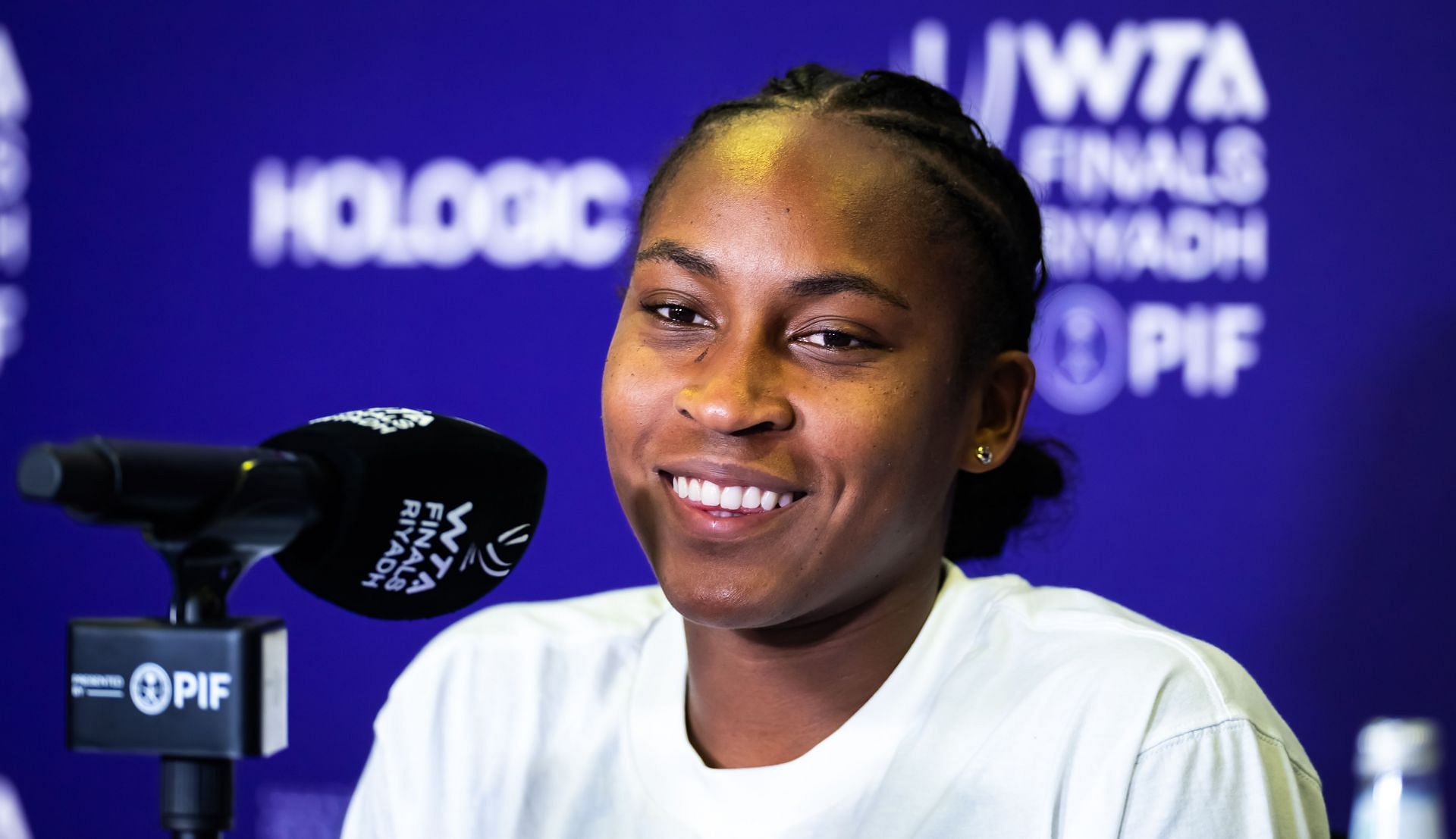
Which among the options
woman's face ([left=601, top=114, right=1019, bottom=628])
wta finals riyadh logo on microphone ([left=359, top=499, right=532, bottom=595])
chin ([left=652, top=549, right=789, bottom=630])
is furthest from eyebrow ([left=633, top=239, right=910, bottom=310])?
wta finals riyadh logo on microphone ([left=359, top=499, right=532, bottom=595])

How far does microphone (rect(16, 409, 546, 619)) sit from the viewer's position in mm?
695

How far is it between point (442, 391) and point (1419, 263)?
1.50 m

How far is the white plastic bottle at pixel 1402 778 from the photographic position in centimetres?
69

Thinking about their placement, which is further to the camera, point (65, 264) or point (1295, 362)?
point (65, 264)

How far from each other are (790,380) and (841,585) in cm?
18

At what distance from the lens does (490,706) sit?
4.87ft

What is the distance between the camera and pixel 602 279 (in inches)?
93.2

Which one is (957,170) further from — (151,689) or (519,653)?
(151,689)

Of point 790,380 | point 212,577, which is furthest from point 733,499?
point 212,577

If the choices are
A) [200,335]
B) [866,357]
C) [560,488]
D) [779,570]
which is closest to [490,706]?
[779,570]

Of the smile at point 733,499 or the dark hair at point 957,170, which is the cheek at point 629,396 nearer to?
the smile at point 733,499

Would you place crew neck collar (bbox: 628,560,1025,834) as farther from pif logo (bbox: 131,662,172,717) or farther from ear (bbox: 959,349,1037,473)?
pif logo (bbox: 131,662,172,717)

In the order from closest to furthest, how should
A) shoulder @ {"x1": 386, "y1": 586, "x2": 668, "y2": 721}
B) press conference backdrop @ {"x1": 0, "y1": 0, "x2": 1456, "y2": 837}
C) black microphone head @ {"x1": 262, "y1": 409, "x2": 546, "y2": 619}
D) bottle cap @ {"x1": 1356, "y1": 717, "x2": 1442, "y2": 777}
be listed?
bottle cap @ {"x1": 1356, "y1": 717, "x2": 1442, "y2": 777} → black microphone head @ {"x1": 262, "y1": 409, "x2": 546, "y2": 619} → shoulder @ {"x1": 386, "y1": 586, "x2": 668, "y2": 721} → press conference backdrop @ {"x1": 0, "y1": 0, "x2": 1456, "y2": 837}

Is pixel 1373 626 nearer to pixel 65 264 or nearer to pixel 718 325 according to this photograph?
pixel 718 325
